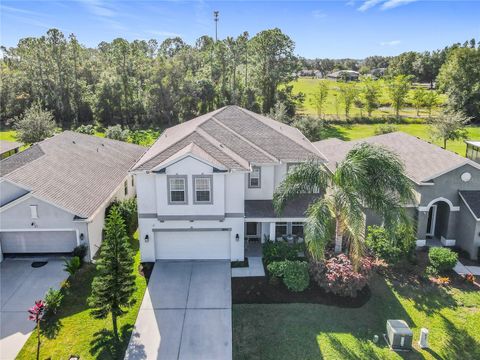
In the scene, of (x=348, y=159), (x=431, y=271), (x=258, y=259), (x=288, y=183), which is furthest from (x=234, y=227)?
(x=431, y=271)

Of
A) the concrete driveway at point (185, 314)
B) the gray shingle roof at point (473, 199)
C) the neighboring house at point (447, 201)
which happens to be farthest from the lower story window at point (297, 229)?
the gray shingle roof at point (473, 199)

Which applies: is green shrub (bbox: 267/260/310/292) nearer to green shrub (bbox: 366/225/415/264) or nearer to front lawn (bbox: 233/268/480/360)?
front lawn (bbox: 233/268/480/360)

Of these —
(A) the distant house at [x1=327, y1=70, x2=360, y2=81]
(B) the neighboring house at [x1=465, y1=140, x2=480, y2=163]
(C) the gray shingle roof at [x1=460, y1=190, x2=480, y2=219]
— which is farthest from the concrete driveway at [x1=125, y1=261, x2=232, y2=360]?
(A) the distant house at [x1=327, y1=70, x2=360, y2=81]

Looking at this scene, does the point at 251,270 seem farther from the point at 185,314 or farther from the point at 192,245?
the point at 185,314

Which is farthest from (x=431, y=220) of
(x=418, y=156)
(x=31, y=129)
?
(x=31, y=129)

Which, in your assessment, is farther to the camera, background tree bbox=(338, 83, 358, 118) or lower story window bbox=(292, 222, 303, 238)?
background tree bbox=(338, 83, 358, 118)

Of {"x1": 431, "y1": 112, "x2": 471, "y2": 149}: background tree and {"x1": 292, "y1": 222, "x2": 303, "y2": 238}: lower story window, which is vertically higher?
{"x1": 431, "y1": 112, "x2": 471, "y2": 149}: background tree

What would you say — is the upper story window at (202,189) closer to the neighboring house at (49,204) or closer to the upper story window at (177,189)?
the upper story window at (177,189)

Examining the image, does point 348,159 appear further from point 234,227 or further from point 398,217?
point 234,227
